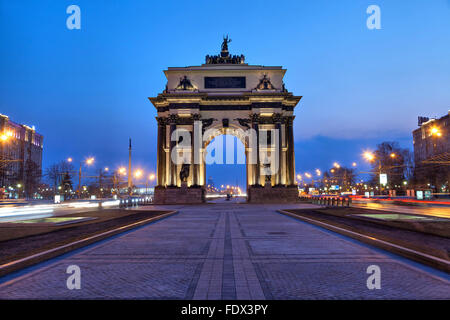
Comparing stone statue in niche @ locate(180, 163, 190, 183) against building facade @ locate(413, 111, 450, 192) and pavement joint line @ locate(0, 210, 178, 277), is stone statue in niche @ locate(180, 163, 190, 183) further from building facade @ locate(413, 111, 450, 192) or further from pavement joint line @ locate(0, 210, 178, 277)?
building facade @ locate(413, 111, 450, 192)

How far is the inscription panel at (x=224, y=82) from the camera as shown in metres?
50.4

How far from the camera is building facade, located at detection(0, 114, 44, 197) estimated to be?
89875 mm

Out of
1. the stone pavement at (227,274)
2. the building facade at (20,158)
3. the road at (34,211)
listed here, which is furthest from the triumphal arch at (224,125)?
the building facade at (20,158)

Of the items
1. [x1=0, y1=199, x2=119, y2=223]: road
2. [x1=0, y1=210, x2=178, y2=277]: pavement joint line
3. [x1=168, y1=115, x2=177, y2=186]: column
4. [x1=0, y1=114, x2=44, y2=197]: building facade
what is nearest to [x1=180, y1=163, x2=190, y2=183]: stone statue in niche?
[x1=168, y1=115, x2=177, y2=186]: column

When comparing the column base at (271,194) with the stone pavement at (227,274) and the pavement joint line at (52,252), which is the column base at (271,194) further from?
the stone pavement at (227,274)

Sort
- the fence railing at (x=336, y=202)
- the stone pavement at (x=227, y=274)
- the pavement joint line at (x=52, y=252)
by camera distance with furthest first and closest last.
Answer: the fence railing at (x=336, y=202) < the pavement joint line at (x=52, y=252) < the stone pavement at (x=227, y=274)

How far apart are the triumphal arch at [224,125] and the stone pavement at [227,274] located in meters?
37.0

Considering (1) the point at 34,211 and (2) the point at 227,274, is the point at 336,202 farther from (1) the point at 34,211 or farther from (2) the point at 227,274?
(2) the point at 227,274

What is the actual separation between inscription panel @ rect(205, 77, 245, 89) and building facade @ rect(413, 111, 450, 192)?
35.7m

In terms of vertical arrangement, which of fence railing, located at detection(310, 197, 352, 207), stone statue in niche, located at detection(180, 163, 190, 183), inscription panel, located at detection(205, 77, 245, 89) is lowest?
fence railing, located at detection(310, 197, 352, 207)

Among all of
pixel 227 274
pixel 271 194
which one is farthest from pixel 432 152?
pixel 227 274

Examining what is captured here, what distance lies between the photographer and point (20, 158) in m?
113
